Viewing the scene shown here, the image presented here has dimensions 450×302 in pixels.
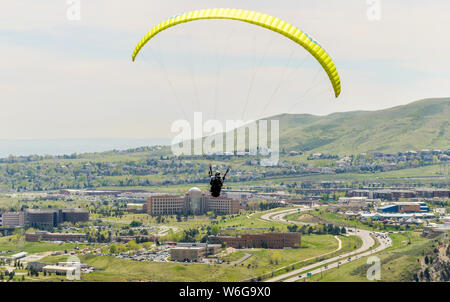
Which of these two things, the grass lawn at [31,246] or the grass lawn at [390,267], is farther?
the grass lawn at [31,246]

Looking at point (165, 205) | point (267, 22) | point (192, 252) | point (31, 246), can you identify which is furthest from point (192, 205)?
point (267, 22)

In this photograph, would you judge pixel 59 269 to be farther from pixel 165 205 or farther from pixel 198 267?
pixel 165 205

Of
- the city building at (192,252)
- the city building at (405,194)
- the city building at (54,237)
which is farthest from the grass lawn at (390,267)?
the city building at (405,194)

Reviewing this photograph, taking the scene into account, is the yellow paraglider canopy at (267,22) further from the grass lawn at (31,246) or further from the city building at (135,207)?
the city building at (135,207)

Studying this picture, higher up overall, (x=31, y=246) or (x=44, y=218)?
(x=44, y=218)

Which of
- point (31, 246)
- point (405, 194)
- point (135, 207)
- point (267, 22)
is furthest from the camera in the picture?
point (405, 194)

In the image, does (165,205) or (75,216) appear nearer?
(75,216)
